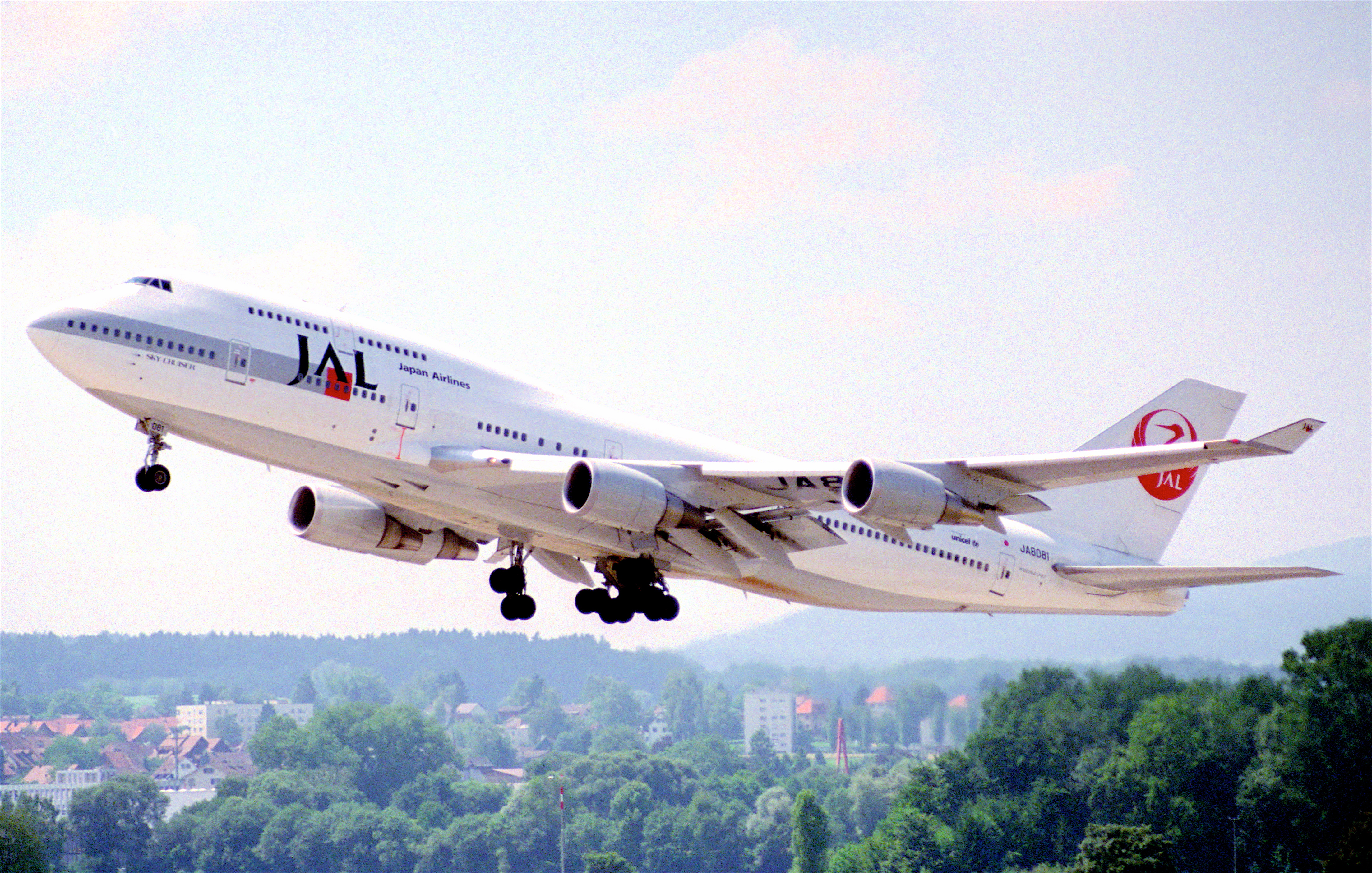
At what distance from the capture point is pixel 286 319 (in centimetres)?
2580

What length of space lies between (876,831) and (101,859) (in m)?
39.7

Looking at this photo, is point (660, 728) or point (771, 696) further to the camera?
point (660, 728)

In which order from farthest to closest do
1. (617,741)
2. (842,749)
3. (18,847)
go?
(617,741) < (842,749) < (18,847)

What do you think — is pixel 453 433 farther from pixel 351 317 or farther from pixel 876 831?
pixel 876 831

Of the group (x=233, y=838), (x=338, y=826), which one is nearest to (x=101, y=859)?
(x=233, y=838)

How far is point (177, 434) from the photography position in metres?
26.0

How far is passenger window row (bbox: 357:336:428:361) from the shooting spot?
86.8ft

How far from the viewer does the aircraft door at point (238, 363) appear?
25047 millimetres

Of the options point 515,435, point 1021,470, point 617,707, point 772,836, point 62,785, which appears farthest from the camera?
point 617,707

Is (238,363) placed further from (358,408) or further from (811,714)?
(811,714)

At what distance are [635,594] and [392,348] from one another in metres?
6.98

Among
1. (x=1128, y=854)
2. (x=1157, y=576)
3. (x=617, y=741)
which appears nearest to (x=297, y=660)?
(x=617, y=741)

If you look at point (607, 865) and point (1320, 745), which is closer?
point (1320, 745)

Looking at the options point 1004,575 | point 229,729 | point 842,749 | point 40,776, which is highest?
point 1004,575
